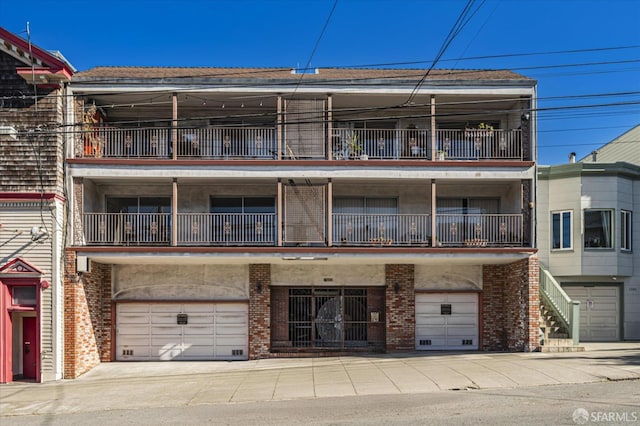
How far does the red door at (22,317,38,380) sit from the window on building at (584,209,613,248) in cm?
1782

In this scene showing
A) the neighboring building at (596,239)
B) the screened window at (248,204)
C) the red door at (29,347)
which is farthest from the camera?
the neighboring building at (596,239)

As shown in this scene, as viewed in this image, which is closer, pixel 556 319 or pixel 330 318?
pixel 556 319

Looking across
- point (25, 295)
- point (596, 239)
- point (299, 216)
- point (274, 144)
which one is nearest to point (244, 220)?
point (299, 216)

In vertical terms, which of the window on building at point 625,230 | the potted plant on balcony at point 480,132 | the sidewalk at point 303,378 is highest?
the potted plant on balcony at point 480,132

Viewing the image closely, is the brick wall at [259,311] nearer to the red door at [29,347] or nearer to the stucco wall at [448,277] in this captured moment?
the stucco wall at [448,277]

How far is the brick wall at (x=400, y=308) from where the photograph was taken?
18438 mm

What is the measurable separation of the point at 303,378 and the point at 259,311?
4102 mm

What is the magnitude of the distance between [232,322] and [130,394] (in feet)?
17.3

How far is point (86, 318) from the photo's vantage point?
55.8ft

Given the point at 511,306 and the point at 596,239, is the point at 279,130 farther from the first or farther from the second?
the point at 596,239

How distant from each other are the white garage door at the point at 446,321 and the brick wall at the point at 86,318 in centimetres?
989

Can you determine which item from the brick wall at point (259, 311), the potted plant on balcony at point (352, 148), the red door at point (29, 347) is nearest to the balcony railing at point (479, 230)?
the potted plant on balcony at point (352, 148)

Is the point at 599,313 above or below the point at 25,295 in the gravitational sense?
below

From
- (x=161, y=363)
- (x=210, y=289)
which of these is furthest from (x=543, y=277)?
(x=161, y=363)
